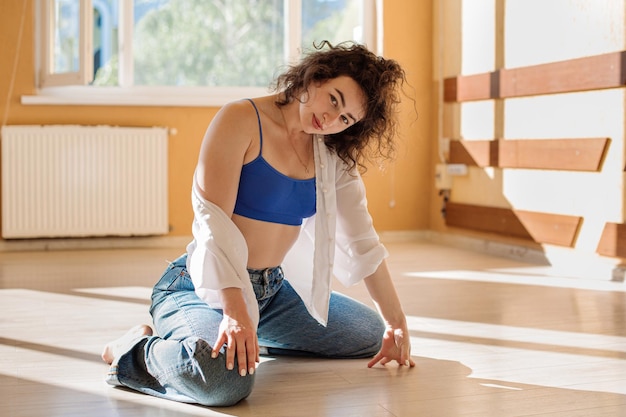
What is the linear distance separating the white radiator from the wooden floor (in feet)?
2.94

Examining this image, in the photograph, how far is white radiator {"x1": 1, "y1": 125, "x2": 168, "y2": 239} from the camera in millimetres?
4648

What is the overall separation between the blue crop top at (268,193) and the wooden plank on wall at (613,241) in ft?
6.89

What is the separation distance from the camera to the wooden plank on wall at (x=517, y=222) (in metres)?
3.95

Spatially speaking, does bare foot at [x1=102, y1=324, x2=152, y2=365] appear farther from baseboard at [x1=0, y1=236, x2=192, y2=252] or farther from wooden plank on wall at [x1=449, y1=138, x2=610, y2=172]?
baseboard at [x1=0, y1=236, x2=192, y2=252]

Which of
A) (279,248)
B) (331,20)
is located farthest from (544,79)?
(279,248)

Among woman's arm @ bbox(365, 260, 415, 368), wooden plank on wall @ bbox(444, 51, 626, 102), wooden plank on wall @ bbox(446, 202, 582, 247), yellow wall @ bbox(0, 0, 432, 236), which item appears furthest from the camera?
yellow wall @ bbox(0, 0, 432, 236)

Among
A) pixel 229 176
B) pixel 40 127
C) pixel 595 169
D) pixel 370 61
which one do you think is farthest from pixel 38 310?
pixel 595 169

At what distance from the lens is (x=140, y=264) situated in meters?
4.15

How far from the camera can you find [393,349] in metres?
2.06

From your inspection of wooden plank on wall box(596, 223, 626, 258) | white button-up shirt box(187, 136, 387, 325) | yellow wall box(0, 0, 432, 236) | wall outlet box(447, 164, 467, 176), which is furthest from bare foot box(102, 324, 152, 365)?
wall outlet box(447, 164, 467, 176)

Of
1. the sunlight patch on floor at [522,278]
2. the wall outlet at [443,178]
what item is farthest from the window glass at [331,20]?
the sunlight patch on floor at [522,278]

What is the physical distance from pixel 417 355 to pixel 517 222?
2.27m

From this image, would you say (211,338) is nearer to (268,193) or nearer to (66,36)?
(268,193)

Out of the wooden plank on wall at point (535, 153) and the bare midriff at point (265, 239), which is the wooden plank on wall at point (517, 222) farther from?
the bare midriff at point (265, 239)
